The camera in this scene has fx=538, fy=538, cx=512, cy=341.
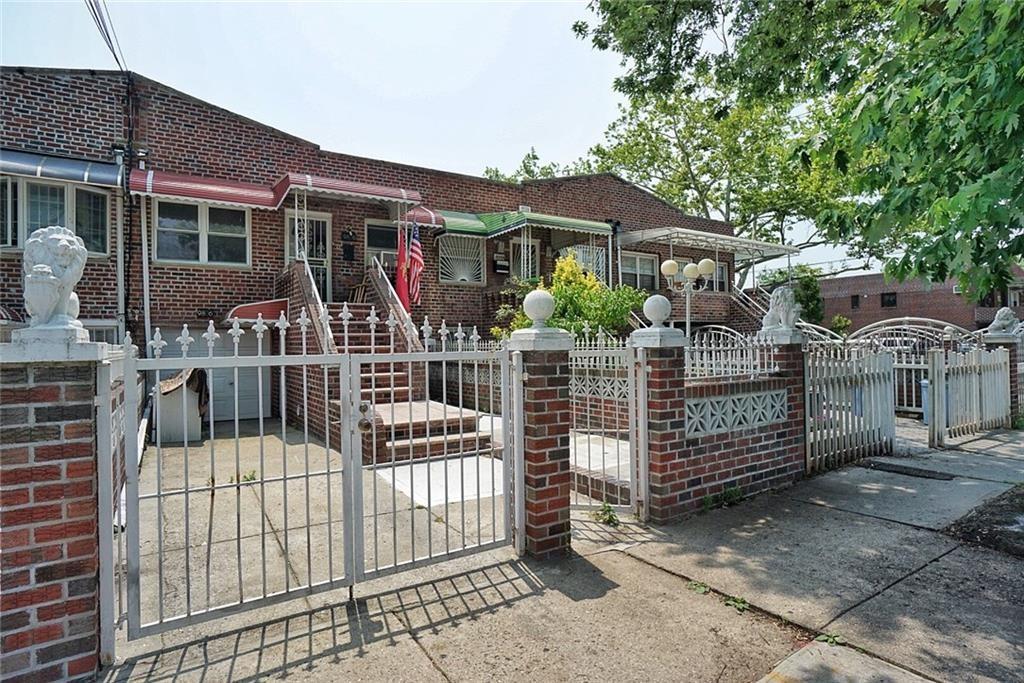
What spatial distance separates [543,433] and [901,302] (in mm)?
37111

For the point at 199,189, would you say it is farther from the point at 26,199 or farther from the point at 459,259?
the point at 459,259

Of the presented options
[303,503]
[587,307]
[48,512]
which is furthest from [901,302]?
[48,512]

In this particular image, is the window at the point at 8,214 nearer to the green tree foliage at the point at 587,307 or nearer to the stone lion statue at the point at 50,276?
the green tree foliage at the point at 587,307

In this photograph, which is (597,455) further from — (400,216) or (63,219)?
(63,219)

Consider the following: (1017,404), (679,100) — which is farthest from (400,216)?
(679,100)

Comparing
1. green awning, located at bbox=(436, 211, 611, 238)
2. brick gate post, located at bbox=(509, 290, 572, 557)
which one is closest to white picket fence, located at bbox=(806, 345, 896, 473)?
brick gate post, located at bbox=(509, 290, 572, 557)

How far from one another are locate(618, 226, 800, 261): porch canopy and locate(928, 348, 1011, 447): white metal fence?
832 cm

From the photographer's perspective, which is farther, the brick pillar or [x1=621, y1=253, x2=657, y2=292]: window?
[x1=621, y1=253, x2=657, y2=292]: window

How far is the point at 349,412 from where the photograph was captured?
10.6ft

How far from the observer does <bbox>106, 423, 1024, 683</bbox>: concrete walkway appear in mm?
2557

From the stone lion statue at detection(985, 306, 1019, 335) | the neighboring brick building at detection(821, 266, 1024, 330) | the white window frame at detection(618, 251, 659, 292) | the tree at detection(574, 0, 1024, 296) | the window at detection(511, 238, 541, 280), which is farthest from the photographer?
the neighboring brick building at detection(821, 266, 1024, 330)

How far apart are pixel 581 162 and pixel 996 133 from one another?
27728mm

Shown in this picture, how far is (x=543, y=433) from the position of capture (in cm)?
382

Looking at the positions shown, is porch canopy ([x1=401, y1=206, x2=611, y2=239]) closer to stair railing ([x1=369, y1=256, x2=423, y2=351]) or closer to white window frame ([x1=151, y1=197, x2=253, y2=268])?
stair railing ([x1=369, y1=256, x2=423, y2=351])
